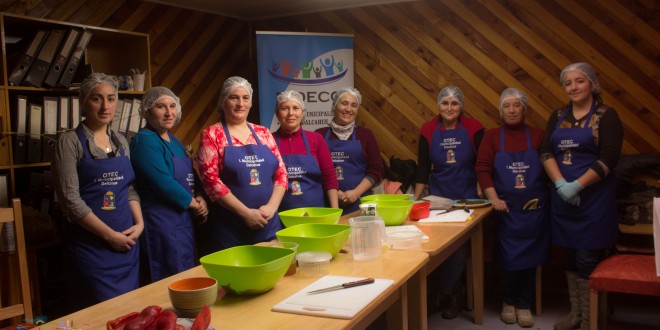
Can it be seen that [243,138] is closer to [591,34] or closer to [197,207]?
[197,207]

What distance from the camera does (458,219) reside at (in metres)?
2.92

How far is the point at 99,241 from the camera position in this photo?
105 inches

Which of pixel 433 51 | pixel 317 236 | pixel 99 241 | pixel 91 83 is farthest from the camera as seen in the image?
pixel 433 51

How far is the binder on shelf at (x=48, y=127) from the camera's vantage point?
3.52m

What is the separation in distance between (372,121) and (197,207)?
2464mm

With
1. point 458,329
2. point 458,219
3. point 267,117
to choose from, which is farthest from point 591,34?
point 267,117

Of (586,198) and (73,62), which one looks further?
(73,62)

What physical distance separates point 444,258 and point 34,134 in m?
2.69

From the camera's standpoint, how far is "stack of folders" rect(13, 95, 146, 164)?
3398mm

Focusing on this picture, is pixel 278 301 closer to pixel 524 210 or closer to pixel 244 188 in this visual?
pixel 244 188

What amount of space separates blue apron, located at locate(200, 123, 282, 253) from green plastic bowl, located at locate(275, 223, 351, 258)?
2.55 ft

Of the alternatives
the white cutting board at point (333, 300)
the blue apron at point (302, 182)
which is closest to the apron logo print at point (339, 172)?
the blue apron at point (302, 182)

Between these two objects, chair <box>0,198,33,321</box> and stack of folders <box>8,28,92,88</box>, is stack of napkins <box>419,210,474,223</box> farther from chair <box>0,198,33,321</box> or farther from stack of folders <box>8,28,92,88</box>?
stack of folders <box>8,28,92,88</box>

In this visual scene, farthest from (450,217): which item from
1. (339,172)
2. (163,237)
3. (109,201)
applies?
(109,201)
